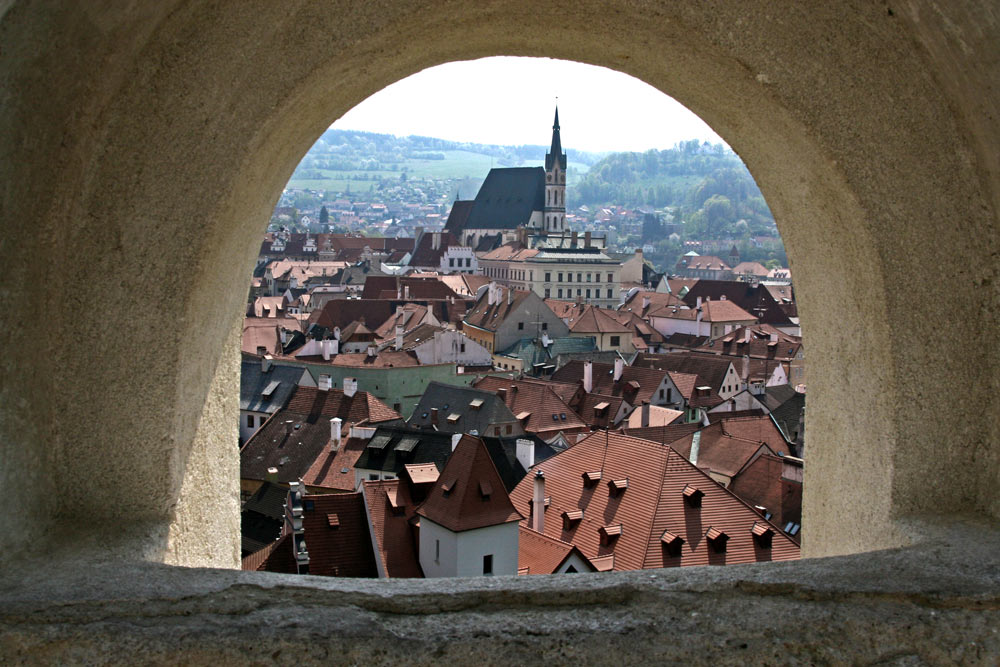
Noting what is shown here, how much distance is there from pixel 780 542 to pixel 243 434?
81.9ft

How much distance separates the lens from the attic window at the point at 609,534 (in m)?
16.8

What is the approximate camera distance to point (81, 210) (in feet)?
6.61

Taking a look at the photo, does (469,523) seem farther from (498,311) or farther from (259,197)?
(498,311)

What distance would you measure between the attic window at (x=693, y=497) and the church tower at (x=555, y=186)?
87.8 meters

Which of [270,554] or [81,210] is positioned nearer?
[81,210]

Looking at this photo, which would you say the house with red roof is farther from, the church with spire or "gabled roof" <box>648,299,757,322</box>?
the church with spire

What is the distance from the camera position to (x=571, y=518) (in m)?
17.9

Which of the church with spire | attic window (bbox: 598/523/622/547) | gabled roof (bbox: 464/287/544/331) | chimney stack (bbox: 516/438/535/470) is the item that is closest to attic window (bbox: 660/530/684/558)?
attic window (bbox: 598/523/622/547)

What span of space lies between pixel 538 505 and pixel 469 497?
1.67 m

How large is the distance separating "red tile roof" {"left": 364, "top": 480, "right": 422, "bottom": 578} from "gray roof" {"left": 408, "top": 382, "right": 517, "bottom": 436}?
366 inches

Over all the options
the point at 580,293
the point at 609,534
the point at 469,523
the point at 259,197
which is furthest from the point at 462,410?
the point at 580,293

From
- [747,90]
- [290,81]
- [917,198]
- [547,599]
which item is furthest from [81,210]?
[917,198]

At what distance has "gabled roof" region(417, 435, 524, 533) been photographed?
16984 millimetres

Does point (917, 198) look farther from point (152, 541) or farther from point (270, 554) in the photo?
point (270, 554)
